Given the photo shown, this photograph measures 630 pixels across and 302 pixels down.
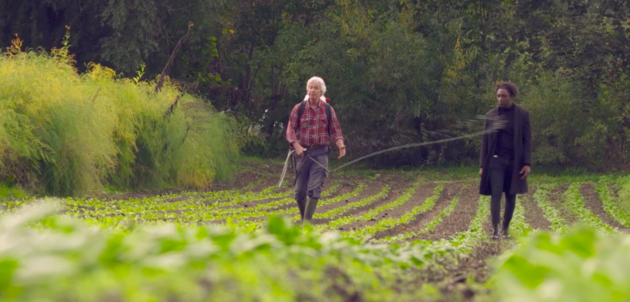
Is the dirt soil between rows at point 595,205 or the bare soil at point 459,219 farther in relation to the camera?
the dirt soil between rows at point 595,205

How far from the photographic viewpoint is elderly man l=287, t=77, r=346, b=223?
11.0 m

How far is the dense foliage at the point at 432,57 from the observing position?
29297 mm

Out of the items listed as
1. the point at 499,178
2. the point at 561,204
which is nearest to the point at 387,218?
the point at 499,178

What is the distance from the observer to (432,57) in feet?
103

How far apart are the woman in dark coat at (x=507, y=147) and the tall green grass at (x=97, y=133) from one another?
9.00 meters

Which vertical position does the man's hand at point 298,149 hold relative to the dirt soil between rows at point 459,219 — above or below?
above

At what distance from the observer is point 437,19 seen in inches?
1283

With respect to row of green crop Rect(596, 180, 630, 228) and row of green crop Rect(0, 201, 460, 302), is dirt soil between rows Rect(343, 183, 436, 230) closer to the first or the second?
row of green crop Rect(596, 180, 630, 228)

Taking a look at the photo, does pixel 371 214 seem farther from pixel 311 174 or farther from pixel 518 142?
pixel 518 142

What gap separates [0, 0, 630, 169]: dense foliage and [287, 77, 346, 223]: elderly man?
15911 millimetres

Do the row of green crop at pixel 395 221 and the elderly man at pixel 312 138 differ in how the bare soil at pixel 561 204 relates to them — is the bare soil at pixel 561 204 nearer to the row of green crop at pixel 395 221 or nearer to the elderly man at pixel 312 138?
the row of green crop at pixel 395 221

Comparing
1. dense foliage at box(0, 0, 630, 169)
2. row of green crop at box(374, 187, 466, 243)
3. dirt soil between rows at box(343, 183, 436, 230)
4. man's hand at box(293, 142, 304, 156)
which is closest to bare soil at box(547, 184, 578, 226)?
row of green crop at box(374, 187, 466, 243)

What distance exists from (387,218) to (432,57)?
16437 mm

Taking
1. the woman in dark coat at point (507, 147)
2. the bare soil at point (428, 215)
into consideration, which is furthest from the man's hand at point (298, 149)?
the woman in dark coat at point (507, 147)
